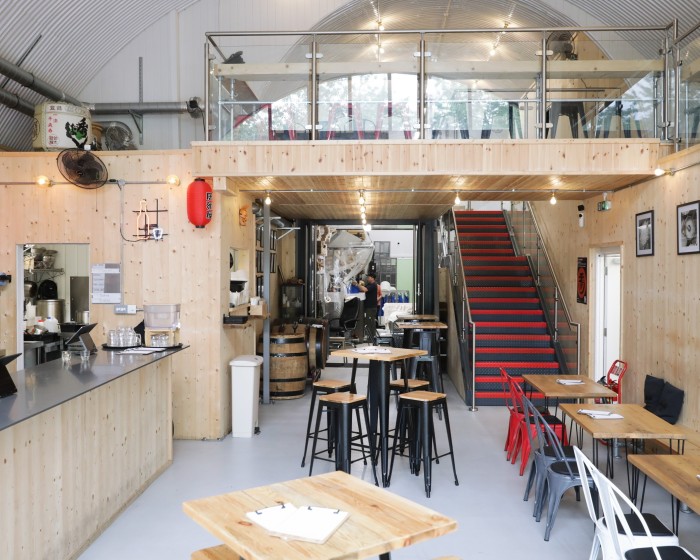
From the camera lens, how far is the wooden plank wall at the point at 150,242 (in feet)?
22.4

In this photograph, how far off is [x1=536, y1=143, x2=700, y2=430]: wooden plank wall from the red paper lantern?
4.82 meters

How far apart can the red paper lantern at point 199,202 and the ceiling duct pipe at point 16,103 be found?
3.58m

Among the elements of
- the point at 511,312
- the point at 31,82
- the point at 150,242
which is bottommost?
the point at 511,312

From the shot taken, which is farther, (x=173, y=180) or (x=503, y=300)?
(x=503, y=300)

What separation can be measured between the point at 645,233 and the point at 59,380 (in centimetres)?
603

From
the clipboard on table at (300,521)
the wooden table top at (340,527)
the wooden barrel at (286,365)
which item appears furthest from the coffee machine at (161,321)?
the clipboard on table at (300,521)

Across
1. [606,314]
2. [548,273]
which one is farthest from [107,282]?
[548,273]

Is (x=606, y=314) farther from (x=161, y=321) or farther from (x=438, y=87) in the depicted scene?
(x=161, y=321)

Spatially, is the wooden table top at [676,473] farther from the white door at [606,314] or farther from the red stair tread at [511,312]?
the red stair tread at [511,312]

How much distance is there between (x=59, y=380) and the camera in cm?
415

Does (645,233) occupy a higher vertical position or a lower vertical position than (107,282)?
higher

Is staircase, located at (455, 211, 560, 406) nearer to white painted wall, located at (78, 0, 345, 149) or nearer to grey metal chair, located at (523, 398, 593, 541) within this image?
grey metal chair, located at (523, 398, 593, 541)

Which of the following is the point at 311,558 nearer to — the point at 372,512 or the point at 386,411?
the point at 372,512

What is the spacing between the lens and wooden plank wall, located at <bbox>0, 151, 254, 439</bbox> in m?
6.83
